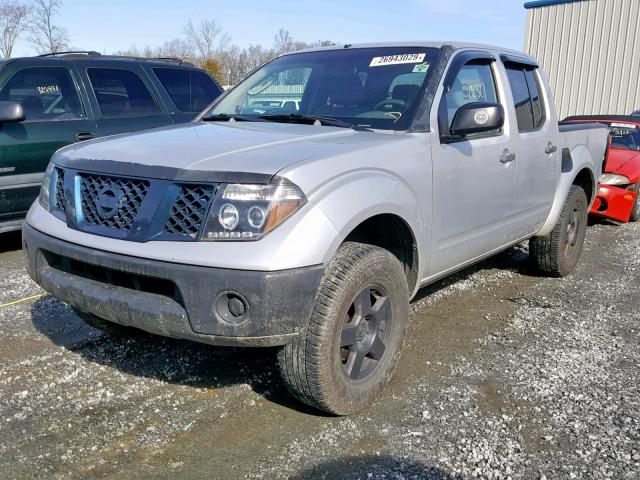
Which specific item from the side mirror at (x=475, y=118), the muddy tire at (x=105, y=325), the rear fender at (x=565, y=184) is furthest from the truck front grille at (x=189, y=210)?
the rear fender at (x=565, y=184)

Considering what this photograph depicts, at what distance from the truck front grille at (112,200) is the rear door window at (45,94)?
139 inches

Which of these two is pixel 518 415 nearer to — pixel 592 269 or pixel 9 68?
pixel 592 269

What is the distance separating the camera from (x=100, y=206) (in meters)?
2.81

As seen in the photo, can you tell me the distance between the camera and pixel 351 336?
114 inches

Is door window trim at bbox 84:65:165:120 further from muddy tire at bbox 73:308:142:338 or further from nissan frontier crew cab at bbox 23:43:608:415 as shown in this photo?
muddy tire at bbox 73:308:142:338

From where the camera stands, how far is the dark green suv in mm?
5730

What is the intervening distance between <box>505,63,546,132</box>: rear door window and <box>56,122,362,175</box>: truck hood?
168cm

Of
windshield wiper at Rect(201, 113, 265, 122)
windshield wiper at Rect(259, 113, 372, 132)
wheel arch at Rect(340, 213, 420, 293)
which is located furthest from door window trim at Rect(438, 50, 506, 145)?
windshield wiper at Rect(201, 113, 265, 122)

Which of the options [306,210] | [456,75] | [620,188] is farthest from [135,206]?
[620,188]

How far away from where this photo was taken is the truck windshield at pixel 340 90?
357 cm

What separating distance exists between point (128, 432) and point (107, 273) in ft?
2.48

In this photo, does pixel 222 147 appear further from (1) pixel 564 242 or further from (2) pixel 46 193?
(1) pixel 564 242

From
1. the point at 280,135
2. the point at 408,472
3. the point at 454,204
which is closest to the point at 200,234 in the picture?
the point at 280,135

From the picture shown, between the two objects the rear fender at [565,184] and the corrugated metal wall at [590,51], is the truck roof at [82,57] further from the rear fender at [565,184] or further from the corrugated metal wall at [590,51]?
the corrugated metal wall at [590,51]
